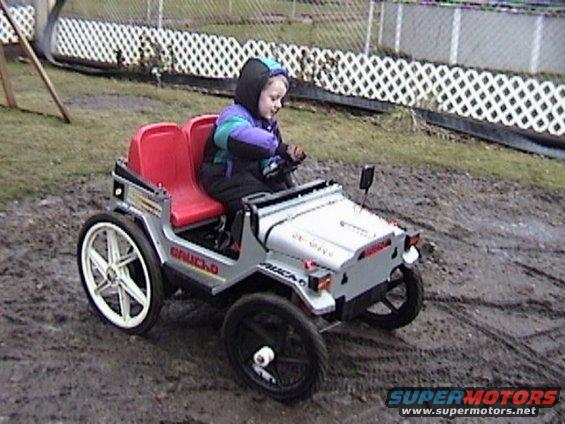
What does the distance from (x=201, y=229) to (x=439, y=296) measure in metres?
1.52

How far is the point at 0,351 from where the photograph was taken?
3762mm

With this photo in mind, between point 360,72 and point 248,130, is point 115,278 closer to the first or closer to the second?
point 248,130

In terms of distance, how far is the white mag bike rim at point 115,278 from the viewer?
3.86 m

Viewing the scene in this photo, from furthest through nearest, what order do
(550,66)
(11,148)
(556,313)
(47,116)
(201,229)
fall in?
1. (550,66)
2. (47,116)
3. (11,148)
4. (556,313)
5. (201,229)

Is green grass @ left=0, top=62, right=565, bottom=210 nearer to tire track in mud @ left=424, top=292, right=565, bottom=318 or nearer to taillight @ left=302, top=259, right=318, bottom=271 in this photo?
tire track in mud @ left=424, top=292, right=565, bottom=318

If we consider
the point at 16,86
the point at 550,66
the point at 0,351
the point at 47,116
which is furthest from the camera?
the point at 550,66

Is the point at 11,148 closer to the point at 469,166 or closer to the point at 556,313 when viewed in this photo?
the point at 469,166

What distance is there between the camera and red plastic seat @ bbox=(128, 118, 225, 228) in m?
3.94

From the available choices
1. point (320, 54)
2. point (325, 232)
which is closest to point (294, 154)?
point (325, 232)

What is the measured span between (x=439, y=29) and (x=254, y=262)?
939cm

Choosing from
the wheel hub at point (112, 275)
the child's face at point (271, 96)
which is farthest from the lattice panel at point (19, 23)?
the child's face at point (271, 96)

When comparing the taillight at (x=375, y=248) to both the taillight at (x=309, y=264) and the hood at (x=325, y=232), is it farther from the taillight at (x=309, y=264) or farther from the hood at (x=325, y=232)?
the taillight at (x=309, y=264)

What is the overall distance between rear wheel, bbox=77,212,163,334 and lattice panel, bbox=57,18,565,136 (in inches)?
235

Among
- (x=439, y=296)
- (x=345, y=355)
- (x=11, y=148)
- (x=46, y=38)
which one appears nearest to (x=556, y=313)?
(x=439, y=296)
